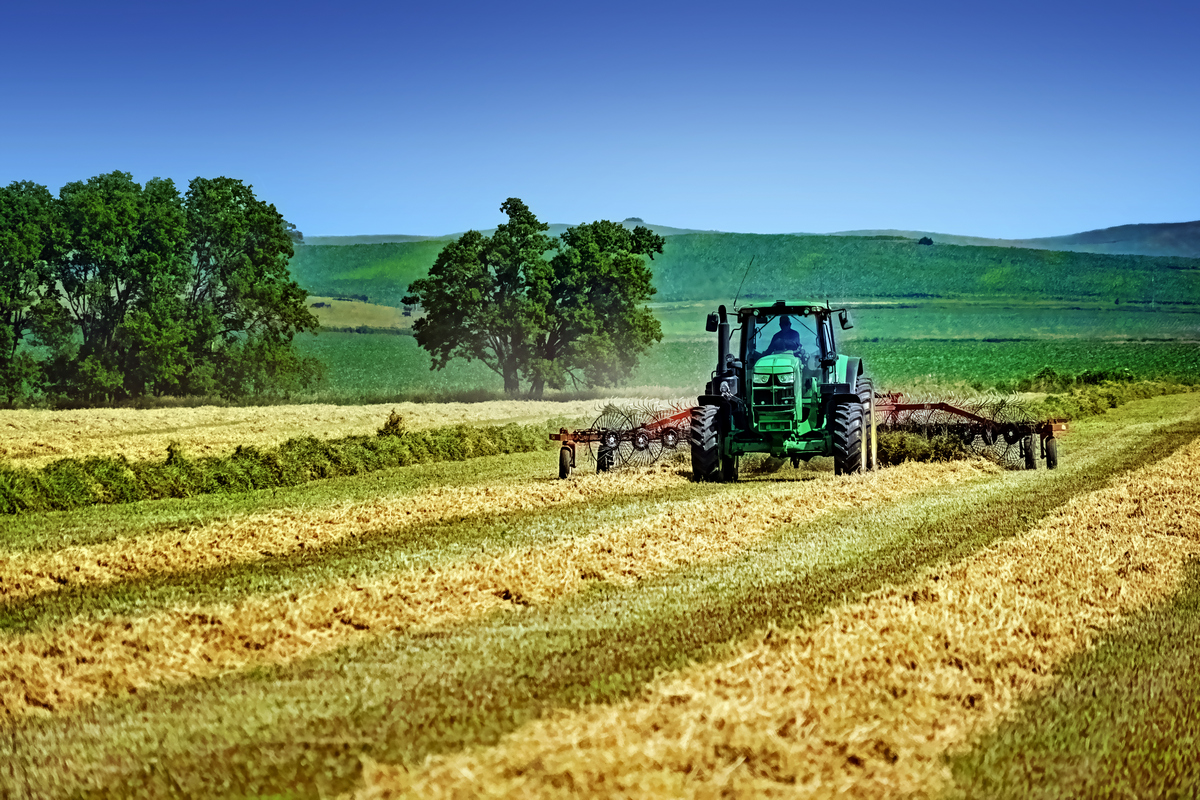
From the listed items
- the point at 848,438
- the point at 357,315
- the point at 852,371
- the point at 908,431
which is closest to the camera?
the point at 848,438

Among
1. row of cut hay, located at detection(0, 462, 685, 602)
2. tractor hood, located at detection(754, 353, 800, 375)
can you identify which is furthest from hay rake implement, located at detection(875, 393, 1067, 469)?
row of cut hay, located at detection(0, 462, 685, 602)

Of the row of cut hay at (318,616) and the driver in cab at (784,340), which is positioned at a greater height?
the driver in cab at (784,340)

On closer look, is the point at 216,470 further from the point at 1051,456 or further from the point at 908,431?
the point at 1051,456

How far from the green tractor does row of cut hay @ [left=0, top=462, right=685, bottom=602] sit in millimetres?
952

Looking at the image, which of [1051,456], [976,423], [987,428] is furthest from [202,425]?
[1051,456]

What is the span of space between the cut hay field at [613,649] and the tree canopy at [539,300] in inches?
1223

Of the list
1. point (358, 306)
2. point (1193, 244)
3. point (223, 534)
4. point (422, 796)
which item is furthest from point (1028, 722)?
point (1193, 244)

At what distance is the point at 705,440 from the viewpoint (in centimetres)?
1614

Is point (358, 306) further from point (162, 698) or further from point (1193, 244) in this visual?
point (1193, 244)

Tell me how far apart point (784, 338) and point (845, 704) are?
11.2 metres

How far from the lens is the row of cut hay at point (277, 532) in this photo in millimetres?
10445

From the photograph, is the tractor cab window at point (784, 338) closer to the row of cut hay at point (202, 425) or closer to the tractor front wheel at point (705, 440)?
the tractor front wheel at point (705, 440)

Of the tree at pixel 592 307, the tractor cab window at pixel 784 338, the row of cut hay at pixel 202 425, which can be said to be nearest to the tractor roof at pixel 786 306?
the tractor cab window at pixel 784 338

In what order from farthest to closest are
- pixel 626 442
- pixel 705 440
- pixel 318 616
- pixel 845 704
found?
1. pixel 626 442
2. pixel 705 440
3. pixel 318 616
4. pixel 845 704
